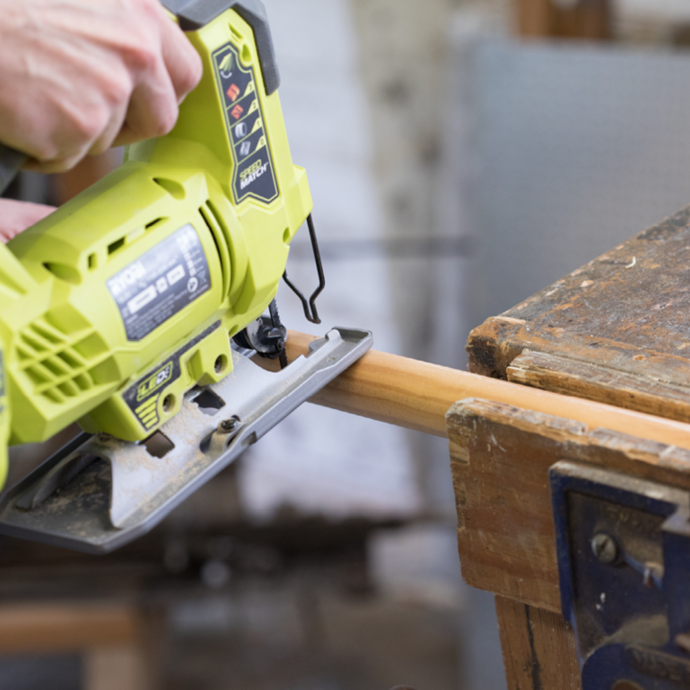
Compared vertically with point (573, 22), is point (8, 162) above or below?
above

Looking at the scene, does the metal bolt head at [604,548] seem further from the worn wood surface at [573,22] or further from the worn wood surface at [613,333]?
the worn wood surface at [573,22]

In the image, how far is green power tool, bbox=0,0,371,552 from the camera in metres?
0.62

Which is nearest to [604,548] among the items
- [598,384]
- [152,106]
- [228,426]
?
[598,384]

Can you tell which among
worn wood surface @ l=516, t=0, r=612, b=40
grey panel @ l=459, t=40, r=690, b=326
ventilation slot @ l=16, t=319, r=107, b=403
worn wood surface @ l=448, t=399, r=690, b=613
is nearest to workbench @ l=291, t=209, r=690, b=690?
worn wood surface @ l=448, t=399, r=690, b=613

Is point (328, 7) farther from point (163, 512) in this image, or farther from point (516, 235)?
point (163, 512)

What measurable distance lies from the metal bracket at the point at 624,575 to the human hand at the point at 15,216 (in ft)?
2.18

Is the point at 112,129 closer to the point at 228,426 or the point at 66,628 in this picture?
the point at 228,426

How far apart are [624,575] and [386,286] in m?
2.49

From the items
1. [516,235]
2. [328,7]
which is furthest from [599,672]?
[328,7]

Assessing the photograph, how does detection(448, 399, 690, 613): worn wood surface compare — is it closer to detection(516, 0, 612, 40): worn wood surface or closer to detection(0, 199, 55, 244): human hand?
detection(0, 199, 55, 244): human hand

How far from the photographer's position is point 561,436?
1.99ft

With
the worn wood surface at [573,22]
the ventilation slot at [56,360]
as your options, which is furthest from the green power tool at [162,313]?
the worn wood surface at [573,22]

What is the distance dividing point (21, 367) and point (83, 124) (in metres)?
0.21

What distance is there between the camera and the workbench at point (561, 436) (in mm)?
569
